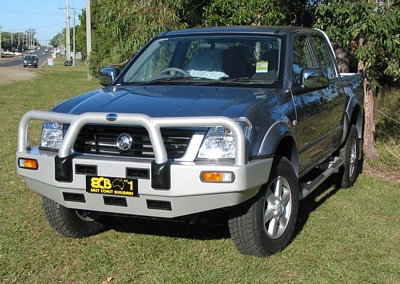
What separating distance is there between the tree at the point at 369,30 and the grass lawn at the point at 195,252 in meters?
2.23

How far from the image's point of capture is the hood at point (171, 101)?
408 centimetres

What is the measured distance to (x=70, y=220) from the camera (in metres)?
4.78

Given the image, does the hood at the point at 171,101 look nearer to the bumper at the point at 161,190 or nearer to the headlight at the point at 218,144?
the headlight at the point at 218,144

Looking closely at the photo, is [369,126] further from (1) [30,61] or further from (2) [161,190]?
(1) [30,61]

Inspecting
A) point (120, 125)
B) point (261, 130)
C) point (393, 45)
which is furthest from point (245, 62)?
point (393, 45)

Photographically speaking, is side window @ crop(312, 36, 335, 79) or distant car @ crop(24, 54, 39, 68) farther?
distant car @ crop(24, 54, 39, 68)

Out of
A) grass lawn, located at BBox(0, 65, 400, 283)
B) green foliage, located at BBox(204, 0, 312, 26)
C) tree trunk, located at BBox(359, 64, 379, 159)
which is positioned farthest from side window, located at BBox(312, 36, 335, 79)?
green foliage, located at BBox(204, 0, 312, 26)

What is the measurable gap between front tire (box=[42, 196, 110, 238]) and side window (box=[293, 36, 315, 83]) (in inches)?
87.4

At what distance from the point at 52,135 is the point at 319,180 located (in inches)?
106

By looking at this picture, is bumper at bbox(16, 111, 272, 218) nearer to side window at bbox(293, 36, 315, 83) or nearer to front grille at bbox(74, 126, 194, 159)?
front grille at bbox(74, 126, 194, 159)

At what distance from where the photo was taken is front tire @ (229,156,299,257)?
165 inches

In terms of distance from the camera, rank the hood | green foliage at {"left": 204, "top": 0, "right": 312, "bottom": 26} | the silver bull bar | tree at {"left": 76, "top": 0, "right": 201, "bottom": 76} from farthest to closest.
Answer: tree at {"left": 76, "top": 0, "right": 201, "bottom": 76}
green foliage at {"left": 204, "top": 0, "right": 312, "bottom": 26}
the hood
the silver bull bar

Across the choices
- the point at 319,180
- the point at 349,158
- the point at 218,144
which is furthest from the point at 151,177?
the point at 349,158

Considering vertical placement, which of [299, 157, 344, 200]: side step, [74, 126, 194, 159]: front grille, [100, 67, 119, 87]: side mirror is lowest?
[299, 157, 344, 200]: side step
